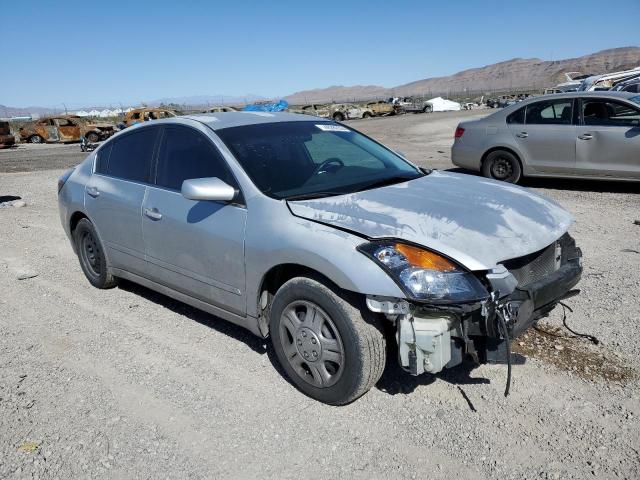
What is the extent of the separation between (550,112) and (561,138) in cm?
50

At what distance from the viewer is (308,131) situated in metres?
4.25

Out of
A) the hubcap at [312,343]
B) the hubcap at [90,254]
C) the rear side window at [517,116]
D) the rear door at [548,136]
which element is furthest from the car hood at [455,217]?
the rear side window at [517,116]

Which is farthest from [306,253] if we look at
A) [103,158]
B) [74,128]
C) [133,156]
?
[74,128]

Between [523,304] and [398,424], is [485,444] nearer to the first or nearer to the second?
[398,424]

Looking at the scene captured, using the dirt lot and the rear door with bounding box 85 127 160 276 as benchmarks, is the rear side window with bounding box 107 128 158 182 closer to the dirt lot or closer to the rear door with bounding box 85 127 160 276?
the rear door with bounding box 85 127 160 276

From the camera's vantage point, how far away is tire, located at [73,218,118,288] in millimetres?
4969

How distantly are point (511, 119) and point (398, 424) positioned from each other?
7464 mm

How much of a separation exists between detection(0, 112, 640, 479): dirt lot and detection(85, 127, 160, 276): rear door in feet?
1.86

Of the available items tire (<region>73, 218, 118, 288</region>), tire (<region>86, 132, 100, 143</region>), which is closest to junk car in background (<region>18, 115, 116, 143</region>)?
tire (<region>86, 132, 100, 143</region>)

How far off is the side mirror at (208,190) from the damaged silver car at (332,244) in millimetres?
12

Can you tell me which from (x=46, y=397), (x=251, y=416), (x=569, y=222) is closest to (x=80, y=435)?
(x=46, y=397)

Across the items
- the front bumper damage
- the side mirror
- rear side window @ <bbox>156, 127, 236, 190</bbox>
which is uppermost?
rear side window @ <bbox>156, 127, 236, 190</bbox>

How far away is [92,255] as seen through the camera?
5.23 meters

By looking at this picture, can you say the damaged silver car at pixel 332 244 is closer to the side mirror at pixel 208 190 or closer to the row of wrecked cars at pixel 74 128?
the side mirror at pixel 208 190
